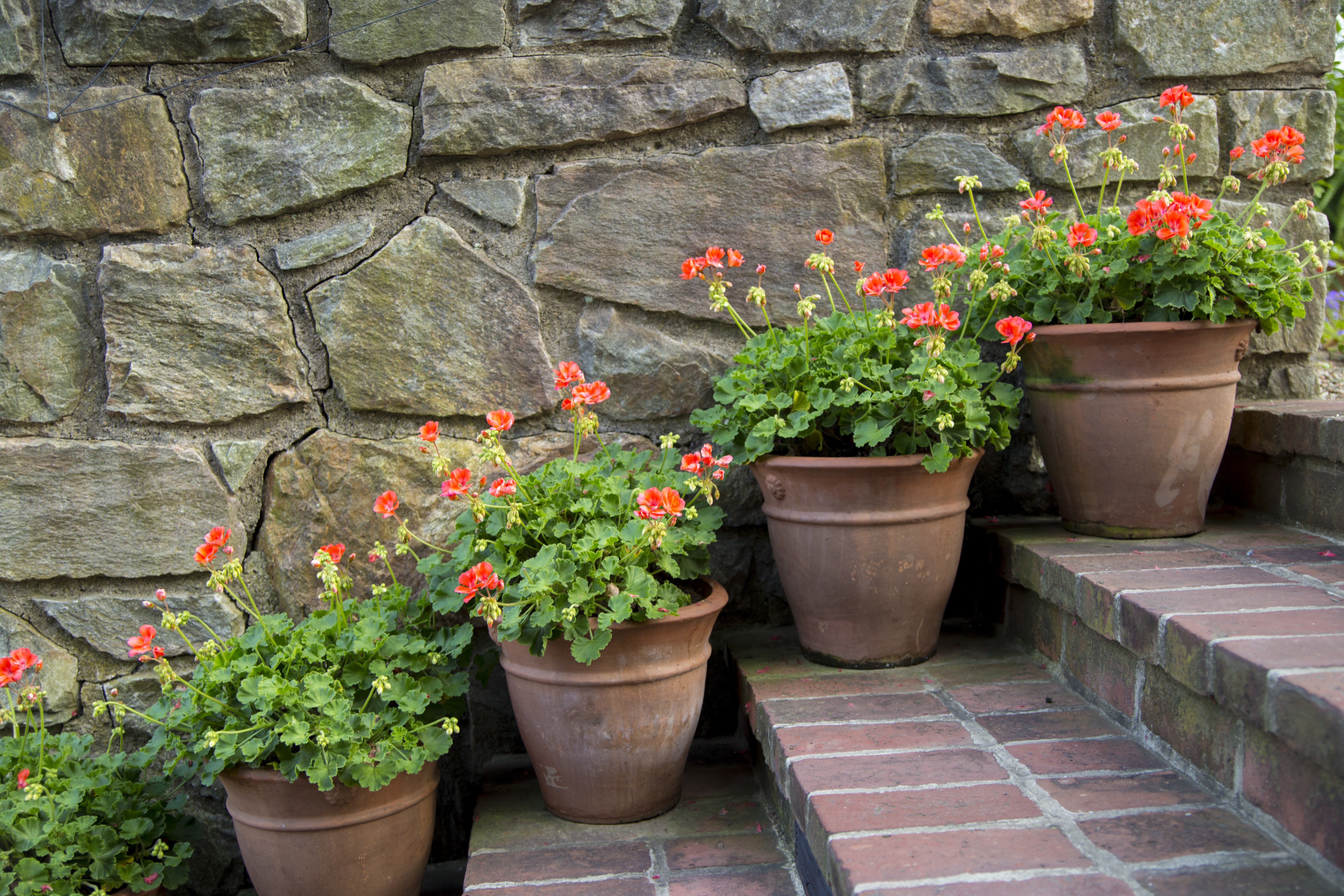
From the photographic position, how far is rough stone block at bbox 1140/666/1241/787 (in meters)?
1.28

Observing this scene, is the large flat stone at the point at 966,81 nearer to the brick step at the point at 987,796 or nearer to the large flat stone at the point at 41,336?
the brick step at the point at 987,796

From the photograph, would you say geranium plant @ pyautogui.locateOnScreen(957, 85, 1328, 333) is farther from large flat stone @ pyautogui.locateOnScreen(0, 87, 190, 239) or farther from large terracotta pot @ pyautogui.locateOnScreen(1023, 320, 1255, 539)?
large flat stone @ pyautogui.locateOnScreen(0, 87, 190, 239)

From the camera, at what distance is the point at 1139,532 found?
1902 mm

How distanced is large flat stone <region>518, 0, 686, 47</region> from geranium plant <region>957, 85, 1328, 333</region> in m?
0.74

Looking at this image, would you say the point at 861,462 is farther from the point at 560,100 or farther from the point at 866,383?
the point at 560,100

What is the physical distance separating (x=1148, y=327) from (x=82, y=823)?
7.23 ft

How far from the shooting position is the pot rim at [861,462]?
175 centimetres

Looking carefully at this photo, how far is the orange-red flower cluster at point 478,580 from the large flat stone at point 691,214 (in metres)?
0.75

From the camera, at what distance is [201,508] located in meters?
2.00

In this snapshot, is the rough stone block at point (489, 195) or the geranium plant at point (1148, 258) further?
the rough stone block at point (489, 195)

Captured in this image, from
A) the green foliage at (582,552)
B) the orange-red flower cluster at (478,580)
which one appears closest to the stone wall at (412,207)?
the green foliage at (582,552)

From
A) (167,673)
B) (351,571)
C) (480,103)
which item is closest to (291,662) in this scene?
(167,673)

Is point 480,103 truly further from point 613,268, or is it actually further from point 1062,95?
point 1062,95

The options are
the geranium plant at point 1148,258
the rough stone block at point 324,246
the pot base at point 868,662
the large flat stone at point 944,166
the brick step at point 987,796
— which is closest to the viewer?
the brick step at point 987,796
